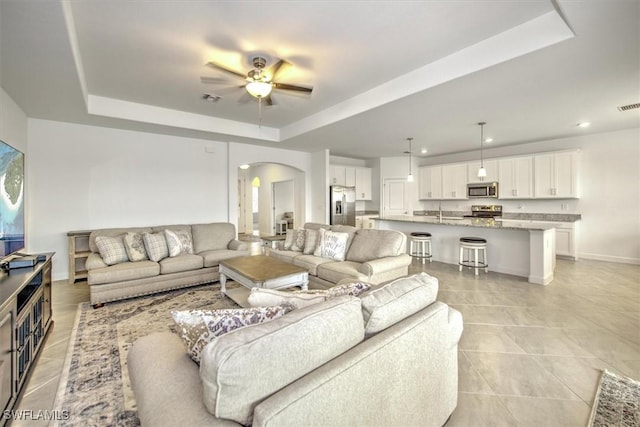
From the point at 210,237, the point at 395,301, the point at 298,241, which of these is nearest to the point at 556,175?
the point at 298,241

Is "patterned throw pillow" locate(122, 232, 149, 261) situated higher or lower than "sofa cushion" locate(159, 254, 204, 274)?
higher

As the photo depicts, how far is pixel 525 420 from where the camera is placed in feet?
5.24

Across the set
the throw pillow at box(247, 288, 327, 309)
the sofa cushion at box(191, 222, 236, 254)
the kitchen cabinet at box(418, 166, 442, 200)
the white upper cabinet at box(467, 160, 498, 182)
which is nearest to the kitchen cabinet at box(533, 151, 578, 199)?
the white upper cabinet at box(467, 160, 498, 182)

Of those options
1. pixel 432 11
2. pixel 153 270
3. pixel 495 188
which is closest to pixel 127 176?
pixel 153 270

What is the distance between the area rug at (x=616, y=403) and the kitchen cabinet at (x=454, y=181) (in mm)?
5739

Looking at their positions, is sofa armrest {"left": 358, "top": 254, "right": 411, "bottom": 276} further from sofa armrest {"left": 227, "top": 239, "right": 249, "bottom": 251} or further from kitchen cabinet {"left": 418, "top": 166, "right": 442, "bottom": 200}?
kitchen cabinet {"left": 418, "top": 166, "right": 442, "bottom": 200}

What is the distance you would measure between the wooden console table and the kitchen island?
5.10m

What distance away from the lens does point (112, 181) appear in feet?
15.4

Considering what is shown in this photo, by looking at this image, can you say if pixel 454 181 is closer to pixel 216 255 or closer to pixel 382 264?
pixel 382 264

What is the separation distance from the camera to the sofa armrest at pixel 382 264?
3145 mm

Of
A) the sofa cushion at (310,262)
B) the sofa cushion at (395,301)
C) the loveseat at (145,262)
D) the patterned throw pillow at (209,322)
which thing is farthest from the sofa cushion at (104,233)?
the sofa cushion at (395,301)

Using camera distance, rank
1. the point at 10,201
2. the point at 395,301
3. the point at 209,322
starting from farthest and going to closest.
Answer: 1. the point at 10,201
2. the point at 395,301
3. the point at 209,322

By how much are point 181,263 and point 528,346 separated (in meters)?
3.99

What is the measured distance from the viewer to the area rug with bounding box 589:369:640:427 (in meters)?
1.57
